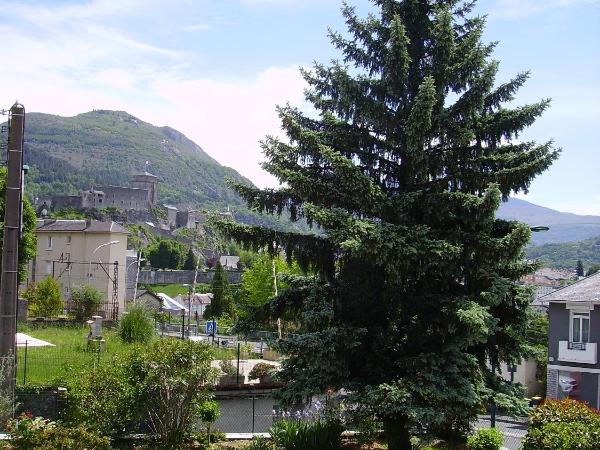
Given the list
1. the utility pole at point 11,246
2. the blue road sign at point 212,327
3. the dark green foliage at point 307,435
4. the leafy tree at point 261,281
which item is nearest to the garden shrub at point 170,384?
the dark green foliage at point 307,435

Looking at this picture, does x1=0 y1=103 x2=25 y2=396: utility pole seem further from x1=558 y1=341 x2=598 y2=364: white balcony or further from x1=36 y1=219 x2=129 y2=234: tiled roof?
x1=36 y1=219 x2=129 y2=234: tiled roof

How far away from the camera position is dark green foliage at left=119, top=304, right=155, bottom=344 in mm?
26578

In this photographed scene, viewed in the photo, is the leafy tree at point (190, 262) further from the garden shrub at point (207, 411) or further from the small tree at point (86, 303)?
the garden shrub at point (207, 411)

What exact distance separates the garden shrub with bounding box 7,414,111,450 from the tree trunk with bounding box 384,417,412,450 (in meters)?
5.97

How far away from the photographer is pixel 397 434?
47.9 feet

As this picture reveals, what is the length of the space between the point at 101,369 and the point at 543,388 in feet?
79.9

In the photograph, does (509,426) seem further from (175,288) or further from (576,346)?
(175,288)

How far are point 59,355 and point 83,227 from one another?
36.5m

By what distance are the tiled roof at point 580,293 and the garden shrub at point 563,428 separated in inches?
601

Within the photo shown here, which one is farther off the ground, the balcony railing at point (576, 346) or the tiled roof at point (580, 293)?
the tiled roof at point (580, 293)

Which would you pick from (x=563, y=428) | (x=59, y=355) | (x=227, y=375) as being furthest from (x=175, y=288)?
(x=563, y=428)

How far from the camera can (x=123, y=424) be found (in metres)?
15.1

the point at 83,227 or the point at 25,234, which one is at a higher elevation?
the point at 83,227

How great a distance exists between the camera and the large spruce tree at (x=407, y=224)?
13.6 metres
